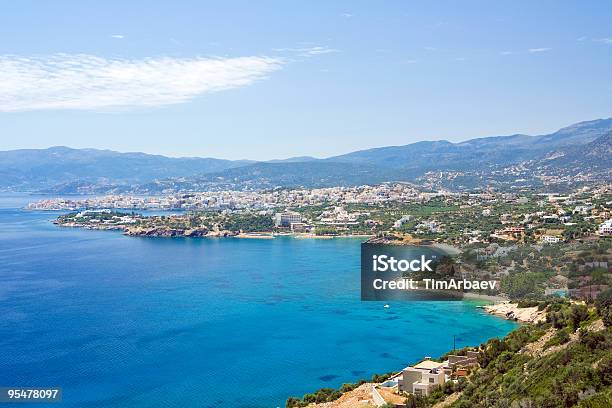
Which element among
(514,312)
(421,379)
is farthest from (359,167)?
(421,379)

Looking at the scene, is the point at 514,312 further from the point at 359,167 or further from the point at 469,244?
the point at 359,167

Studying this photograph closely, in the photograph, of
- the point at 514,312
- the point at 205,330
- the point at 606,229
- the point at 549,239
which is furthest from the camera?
the point at 549,239

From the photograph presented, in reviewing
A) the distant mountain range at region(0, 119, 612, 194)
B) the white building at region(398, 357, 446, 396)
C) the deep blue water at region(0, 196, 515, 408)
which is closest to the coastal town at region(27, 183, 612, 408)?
the white building at region(398, 357, 446, 396)

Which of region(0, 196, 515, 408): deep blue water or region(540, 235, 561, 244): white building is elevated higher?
region(540, 235, 561, 244): white building

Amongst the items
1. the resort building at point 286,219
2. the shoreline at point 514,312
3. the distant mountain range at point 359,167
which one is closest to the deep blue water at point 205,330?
the shoreline at point 514,312

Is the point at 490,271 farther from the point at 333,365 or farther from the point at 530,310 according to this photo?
the point at 333,365

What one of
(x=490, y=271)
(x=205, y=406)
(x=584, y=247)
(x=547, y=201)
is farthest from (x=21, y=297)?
(x=547, y=201)

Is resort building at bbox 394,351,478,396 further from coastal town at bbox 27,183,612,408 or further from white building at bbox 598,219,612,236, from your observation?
white building at bbox 598,219,612,236
